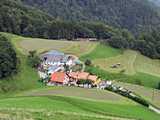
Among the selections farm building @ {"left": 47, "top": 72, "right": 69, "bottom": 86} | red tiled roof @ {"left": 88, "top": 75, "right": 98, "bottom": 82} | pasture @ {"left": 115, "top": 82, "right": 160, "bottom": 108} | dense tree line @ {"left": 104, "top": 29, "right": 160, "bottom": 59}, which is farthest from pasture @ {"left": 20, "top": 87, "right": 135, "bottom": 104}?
dense tree line @ {"left": 104, "top": 29, "right": 160, "bottom": 59}

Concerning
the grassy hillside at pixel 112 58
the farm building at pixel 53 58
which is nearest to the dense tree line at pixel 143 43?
the grassy hillside at pixel 112 58

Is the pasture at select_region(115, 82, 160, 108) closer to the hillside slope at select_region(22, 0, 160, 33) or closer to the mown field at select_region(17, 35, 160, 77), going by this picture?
the mown field at select_region(17, 35, 160, 77)

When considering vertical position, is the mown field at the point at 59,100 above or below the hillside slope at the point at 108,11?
below

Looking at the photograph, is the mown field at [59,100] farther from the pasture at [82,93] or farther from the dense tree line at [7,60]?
A: the dense tree line at [7,60]

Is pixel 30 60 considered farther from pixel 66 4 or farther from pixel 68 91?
pixel 66 4

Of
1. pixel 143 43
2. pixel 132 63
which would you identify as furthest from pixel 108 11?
pixel 132 63

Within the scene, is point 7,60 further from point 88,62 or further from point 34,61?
point 88,62
